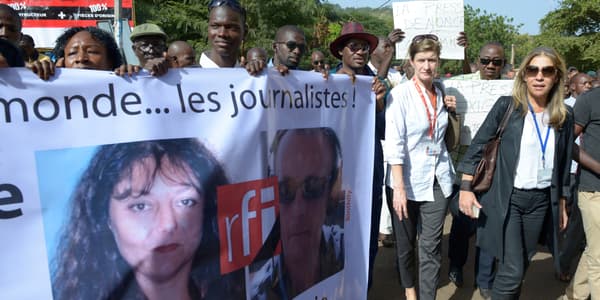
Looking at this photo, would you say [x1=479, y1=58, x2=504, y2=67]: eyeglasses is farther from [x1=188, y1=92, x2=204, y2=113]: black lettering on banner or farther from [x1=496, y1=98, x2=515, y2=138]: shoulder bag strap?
[x1=188, y1=92, x2=204, y2=113]: black lettering on banner

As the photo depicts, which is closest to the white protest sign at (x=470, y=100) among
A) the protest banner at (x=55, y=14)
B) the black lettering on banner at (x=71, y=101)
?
the black lettering on banner at (x=71, y=101)

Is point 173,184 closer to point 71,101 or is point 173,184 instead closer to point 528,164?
point 71,101

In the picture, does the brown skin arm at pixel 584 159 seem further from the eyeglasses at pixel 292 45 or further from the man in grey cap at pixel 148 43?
the man in grey cap at pixel 148 43

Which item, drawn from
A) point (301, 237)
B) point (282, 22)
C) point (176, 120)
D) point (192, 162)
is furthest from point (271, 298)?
point (282, 22)

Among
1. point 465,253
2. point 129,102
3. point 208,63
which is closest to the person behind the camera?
point 129,102

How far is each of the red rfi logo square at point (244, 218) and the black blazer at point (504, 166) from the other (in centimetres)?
131

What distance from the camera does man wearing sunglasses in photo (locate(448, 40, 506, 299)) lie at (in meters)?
3.69

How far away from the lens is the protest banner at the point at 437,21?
4.82 meters

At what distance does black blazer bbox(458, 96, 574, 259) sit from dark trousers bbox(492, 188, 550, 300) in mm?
40

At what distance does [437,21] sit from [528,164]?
2.37 m

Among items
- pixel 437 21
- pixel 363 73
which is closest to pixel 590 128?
pixel 363 73

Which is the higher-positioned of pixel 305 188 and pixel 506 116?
pixel 506 116

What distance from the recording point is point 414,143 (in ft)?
10.3

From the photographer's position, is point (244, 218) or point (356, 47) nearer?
point (244, 218)
